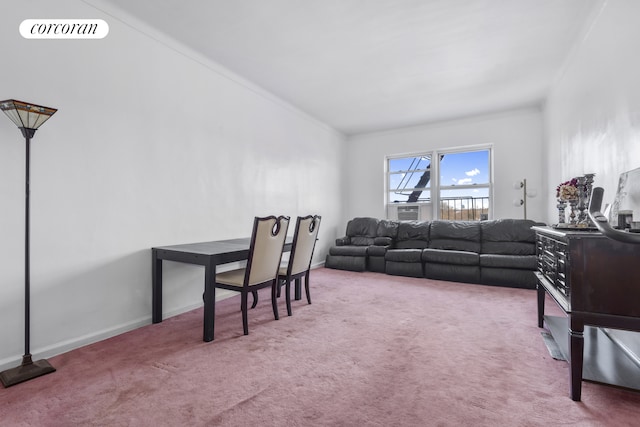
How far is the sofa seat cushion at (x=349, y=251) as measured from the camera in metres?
5.39

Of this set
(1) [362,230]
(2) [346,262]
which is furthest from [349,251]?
(1) [362,230]

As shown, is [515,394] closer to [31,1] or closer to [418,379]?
[418,379]

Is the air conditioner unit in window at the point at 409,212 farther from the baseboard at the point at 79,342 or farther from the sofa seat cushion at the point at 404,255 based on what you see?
the baseboard at the point at 79,342

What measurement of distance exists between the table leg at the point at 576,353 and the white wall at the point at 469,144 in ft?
14.0

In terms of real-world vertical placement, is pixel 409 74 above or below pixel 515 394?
above

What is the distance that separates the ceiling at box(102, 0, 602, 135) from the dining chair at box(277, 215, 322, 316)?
1.85 m

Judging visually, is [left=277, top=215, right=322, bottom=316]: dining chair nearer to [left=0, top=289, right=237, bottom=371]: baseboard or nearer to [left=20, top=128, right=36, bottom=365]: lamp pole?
[left=0, top=289, right=237, bottom=371]: baseboard

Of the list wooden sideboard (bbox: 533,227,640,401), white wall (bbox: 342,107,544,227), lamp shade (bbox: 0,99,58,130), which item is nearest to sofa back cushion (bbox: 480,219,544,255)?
white wall (bbox: 342,107,544,227)

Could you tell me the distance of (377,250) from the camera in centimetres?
532

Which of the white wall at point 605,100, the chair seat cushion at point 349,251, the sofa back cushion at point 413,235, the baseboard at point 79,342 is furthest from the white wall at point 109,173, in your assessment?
the white wall at point 605,100

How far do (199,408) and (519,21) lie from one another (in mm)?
3908

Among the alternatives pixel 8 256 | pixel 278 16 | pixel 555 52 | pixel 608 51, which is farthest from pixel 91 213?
pixel 555 52

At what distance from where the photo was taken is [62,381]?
1.91m

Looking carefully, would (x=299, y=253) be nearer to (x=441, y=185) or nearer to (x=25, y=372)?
(x=25, y=372)
